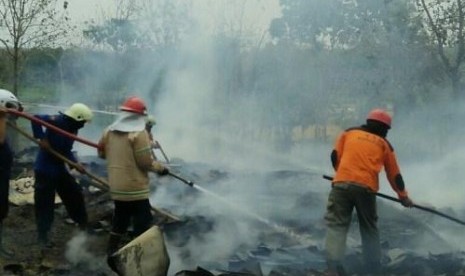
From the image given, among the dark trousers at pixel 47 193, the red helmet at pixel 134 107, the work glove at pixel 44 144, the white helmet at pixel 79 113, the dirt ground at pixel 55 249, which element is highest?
the red helmet at pixel 134 107

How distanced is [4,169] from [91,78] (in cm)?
1236

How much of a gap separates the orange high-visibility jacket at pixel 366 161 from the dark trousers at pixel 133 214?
1.88 m

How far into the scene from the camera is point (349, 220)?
6.53 meters

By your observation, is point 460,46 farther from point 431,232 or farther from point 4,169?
point 4,169

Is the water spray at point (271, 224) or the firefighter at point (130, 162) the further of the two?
the water spray at point (271, 224)

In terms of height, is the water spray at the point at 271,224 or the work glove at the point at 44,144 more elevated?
the work glove at the point at 44,144

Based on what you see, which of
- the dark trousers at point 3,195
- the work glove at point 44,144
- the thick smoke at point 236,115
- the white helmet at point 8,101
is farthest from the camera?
the thick smoke at point 236,115

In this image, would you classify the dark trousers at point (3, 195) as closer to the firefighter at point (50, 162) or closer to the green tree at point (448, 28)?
the firefighter at point (50, 162)

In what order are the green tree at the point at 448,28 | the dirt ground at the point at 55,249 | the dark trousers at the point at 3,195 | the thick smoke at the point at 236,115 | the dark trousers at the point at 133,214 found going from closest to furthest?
the dirt ground at the point at 55,249, the dark trousers at the point at 133,214, the dark trousers at the point at 3,195, the green tree at the point at 448,28, the thick smoke at the point at 236,115

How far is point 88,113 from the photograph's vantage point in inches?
287

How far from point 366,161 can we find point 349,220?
0.61 meters

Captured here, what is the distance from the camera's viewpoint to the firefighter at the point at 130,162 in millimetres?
6383

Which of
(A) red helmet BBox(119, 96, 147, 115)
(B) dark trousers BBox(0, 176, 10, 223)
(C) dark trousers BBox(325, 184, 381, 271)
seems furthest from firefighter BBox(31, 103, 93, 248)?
(C) dark trousers BBox(325, 184, 381, 271)

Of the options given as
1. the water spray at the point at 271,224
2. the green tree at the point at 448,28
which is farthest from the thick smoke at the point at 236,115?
the water spray at the point at 271,224
